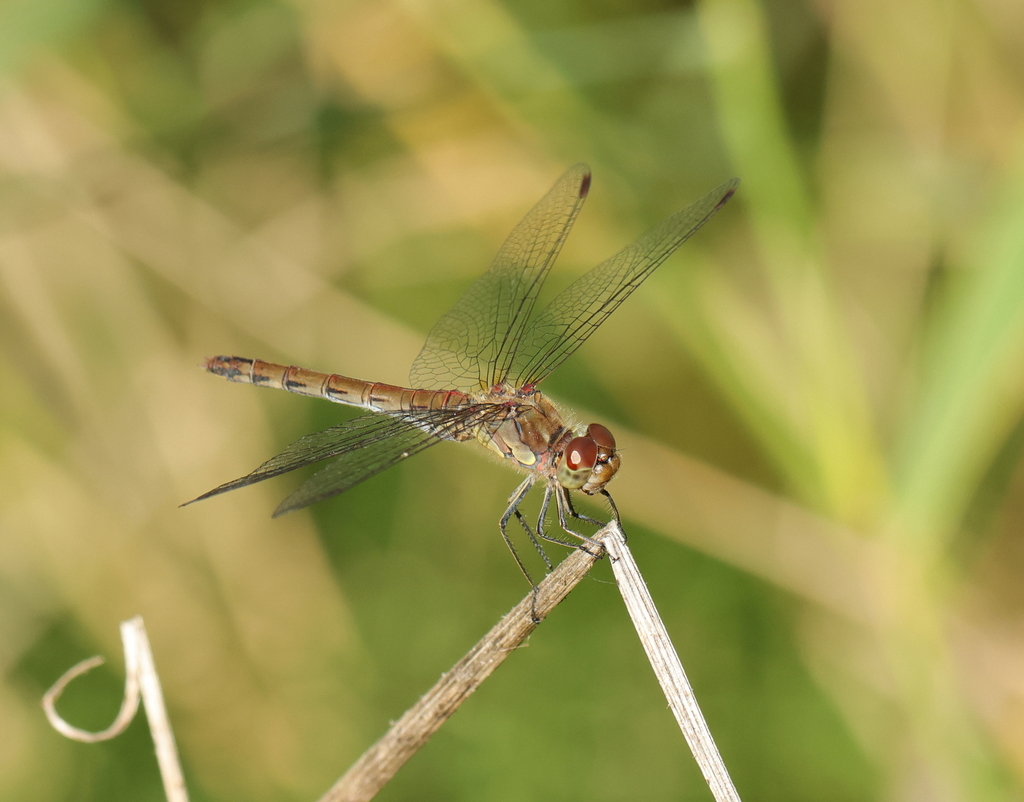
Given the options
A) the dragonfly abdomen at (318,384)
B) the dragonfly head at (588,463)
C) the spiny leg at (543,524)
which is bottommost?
the spiny leg at (543,524)

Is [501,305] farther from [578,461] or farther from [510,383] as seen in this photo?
[578,461]

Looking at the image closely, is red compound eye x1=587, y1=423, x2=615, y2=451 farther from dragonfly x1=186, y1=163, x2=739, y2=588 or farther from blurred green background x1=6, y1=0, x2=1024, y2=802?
blurred green background x1=6, y1=0, x2=1024, y2=802

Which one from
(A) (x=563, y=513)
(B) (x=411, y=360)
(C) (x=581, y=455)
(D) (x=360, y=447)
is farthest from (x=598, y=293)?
(B) (x=411, y=360)

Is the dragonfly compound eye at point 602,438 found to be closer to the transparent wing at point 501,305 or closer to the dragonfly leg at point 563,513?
the dragonfly leg at point 563,513

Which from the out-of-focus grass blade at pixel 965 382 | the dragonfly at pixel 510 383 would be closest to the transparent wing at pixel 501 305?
the dragonfly at pixel 510 383

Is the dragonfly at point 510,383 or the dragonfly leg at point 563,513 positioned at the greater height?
the dragonfly at point 510,383

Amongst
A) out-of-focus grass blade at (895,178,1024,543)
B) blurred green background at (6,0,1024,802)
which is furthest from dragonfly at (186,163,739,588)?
out-of-focus grass blade at (895,178,1024,543)

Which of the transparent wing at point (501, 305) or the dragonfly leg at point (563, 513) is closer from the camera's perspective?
the dragonfly leg at point (563, 513)
